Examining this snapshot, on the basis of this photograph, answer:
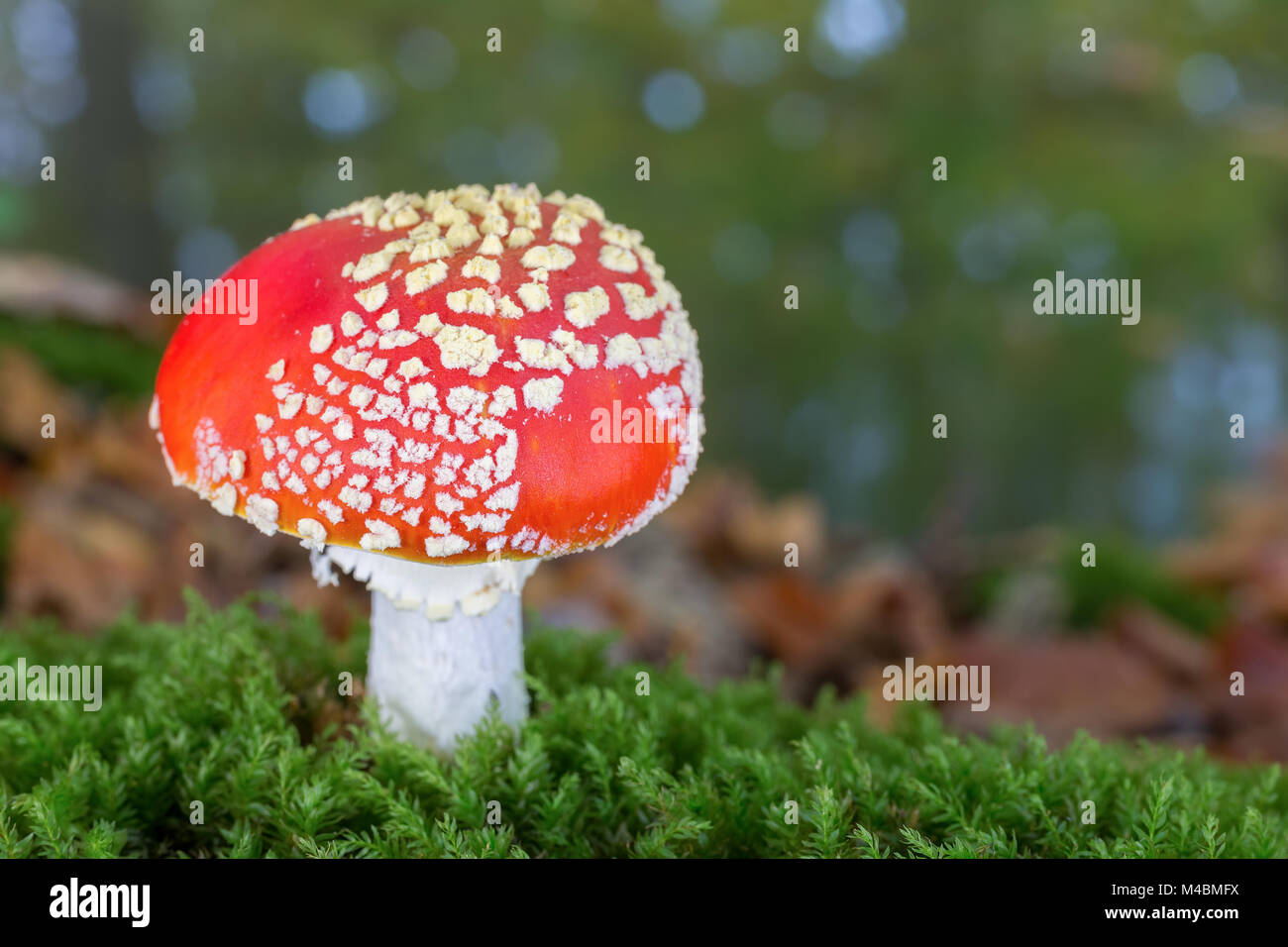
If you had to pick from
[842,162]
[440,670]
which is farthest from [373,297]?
[842,162]

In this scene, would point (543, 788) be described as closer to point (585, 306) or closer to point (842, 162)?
point (585, 306)

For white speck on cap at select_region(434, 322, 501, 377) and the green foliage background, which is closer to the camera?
white speck on cap at select_region(434, 322, 501, 377)

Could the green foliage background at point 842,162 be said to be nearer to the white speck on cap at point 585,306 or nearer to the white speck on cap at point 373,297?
the white speck on cap at point 585,306

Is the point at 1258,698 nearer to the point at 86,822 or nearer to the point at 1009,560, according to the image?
the point at 1009,560

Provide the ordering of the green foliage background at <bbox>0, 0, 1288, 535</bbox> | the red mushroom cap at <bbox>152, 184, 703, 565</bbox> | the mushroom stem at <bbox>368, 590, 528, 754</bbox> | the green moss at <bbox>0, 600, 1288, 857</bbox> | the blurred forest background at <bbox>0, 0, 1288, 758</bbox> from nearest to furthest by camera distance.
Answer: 1. the red mushroom cap at <bbox>152, 184, 703, 565</bbox>
2. the green moss at <bbox>0, 600, 1288, 857</bbox>
3. the mushroom stem at <bbox>368, 590, 528, 754</bbox>
4. the blurred forest background at <bbox>0, 0, 1288, 758</bbox>
5. the green foliage background at <bbox>0, 0, 1288, 535</bbox>

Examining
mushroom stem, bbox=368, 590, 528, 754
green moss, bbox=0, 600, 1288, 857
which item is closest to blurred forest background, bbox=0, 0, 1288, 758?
green moss, bbox=0, 600, 1288, 857

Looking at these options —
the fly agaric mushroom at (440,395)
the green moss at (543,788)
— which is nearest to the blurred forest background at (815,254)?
the green moss at (543,788)

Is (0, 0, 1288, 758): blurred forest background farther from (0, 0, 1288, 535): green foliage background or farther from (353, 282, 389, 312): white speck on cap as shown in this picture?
(353, 282, 389, 312): white speck on cap

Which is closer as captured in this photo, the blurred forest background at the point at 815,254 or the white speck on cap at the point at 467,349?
the white speck on cap at the point at 467,349
